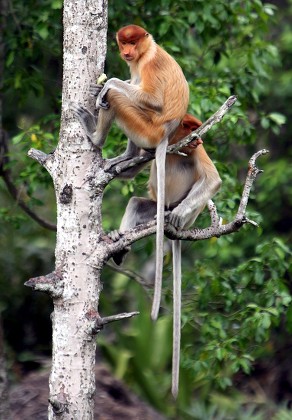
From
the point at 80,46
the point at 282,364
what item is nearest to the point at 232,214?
the point at 80,46

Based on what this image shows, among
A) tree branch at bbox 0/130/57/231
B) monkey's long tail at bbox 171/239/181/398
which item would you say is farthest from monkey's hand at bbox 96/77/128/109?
tree branch at bbox 0/130/57/231

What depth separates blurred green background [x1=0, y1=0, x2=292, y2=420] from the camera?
671cm

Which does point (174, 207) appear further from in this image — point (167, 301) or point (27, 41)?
point (27, 41)

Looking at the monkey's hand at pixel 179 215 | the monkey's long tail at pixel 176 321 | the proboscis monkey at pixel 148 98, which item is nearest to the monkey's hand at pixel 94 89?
the proboscis monkey at pixel 148 98

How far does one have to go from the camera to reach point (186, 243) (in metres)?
7.81

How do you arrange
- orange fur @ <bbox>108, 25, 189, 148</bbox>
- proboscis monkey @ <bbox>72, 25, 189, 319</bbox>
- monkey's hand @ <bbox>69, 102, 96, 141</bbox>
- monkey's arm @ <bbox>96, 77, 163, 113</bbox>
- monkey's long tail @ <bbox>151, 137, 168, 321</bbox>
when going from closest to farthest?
monkey's long tail @ <bbox>151, 137, 168, 321</bbox> < monkey's hand @ <bbox>69, 102, 96, 141</bbox> < monkey's arm @ <bbox>96, 77, 163, 113</bbox> < proboscis monkey @ <bbox>72, 25, 189, 319</bbox> < orange fur @ <bbox>108, 25, 189, 148</bbox>

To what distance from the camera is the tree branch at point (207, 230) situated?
4.84 m

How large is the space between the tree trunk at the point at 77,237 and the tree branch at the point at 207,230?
125 millimetres

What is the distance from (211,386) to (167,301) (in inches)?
71.1

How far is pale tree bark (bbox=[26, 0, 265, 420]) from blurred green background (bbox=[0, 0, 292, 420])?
1539 millimetres

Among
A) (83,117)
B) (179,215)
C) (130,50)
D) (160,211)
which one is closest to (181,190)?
(179,215)

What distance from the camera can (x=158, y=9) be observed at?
7.28m

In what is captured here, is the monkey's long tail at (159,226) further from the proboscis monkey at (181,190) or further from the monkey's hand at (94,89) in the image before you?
the monkey's hand at (94,89)

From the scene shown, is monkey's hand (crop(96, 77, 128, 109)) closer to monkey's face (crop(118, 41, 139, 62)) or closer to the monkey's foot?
the monkey's foot
